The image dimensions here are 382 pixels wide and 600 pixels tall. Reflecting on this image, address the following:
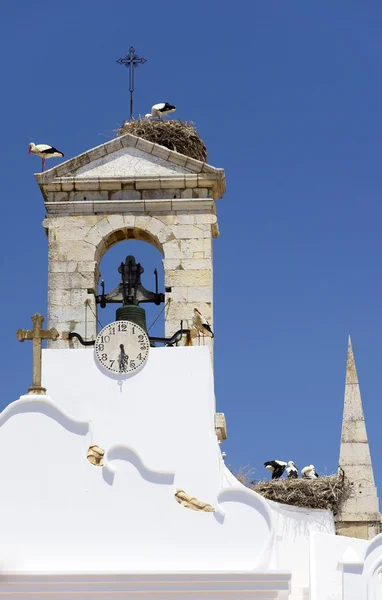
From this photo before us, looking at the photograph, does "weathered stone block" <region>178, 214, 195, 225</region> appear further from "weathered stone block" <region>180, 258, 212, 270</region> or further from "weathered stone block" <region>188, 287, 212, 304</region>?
"weathered stone block" <region>188, 287, 212, 304</region>

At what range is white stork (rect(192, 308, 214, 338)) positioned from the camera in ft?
70.5

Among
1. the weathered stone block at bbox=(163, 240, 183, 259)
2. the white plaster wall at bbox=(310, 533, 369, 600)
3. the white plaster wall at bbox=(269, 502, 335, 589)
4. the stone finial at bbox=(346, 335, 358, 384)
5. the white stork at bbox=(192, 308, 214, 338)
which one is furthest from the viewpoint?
the stone finial at bbox=(346, 335, 358, 384)

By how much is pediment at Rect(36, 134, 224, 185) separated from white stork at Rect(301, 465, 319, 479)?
385cm

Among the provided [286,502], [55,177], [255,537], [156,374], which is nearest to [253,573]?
[255,537]

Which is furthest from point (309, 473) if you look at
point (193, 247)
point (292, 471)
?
point (193, 247)

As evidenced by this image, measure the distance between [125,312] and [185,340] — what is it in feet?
3.39

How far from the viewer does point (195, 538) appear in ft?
58.8

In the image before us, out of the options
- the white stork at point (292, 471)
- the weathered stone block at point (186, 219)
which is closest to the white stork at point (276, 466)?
the white stork at point (292, 471)

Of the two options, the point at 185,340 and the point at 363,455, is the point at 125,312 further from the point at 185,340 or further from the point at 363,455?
the point at 363,455

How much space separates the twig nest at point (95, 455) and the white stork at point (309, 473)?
4.58m

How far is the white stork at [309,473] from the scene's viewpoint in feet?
75.3

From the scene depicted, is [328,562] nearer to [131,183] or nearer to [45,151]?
[131,183]

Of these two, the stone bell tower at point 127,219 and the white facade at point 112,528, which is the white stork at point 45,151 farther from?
the white facade at point 112,528

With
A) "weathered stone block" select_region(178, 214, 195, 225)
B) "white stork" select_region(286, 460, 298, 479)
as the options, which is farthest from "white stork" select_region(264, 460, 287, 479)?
"weathered stone block" select_region(178, 214, 195, 225)
